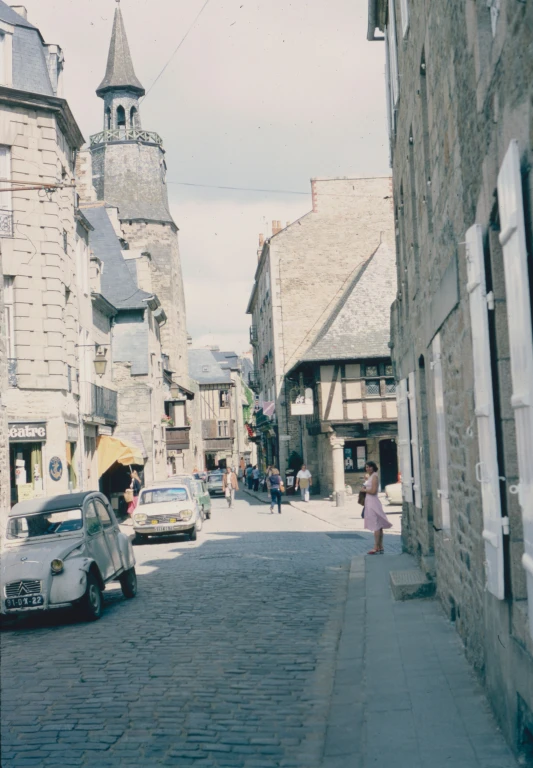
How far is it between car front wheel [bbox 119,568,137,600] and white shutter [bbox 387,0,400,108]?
779cm

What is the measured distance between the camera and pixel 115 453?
31156 millimetres

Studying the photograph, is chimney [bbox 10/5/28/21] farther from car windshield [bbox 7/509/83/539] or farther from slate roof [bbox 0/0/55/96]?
car windshield [bbox 7/509/83/539]

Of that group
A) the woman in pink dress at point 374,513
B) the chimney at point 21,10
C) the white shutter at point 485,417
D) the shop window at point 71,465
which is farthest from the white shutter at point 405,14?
the chimney at point 21,10

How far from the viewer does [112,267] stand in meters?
42.2

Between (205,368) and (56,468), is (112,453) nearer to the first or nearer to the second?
(56,468)

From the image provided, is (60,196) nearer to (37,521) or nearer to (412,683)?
(37,521)

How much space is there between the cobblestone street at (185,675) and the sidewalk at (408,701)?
0.20 metres

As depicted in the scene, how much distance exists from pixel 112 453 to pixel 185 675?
2381 cm

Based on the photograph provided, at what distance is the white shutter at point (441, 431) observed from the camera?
858cm

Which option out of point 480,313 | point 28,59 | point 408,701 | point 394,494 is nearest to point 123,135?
point 28,59

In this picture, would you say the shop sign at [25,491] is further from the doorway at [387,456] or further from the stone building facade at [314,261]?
the stone building facade at [314,261]

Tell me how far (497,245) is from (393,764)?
2.96m

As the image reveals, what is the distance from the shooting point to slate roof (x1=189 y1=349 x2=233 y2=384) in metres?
92.4

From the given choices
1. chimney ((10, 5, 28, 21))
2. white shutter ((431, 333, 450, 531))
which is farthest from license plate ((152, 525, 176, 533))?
chimney ((10, 5, 28, 21))
